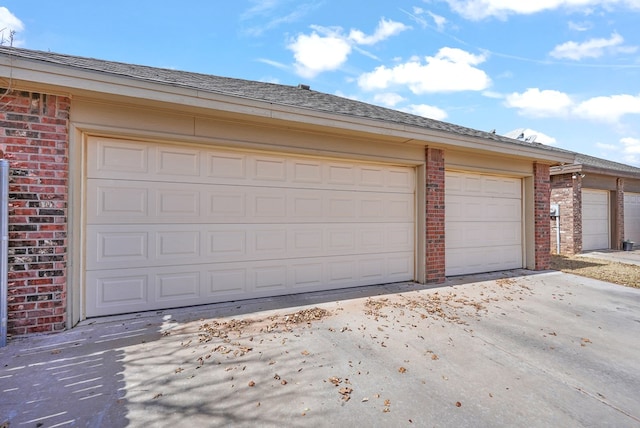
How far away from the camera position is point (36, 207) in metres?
3.21

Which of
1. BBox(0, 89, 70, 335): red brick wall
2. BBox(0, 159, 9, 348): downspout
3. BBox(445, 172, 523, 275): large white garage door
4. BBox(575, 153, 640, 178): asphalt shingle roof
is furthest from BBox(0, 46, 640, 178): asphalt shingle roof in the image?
BBox(575, 153, 640, 178): asphalt shingle roof

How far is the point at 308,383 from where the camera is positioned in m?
2.35

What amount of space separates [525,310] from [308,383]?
147 inches

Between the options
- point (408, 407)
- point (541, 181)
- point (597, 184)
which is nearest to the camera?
point (408, 407)

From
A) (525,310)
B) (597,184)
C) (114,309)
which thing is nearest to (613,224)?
(597,184)

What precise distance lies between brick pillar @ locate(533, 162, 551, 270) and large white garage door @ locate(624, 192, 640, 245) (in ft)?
26.4

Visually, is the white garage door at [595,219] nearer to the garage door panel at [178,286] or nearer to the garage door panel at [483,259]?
the garage door panel at [483,259]

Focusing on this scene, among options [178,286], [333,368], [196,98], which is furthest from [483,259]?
[196,98]

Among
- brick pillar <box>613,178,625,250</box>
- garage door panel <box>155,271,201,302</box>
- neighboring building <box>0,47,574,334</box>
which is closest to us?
neighboring building <box>0,47,574,334</box>

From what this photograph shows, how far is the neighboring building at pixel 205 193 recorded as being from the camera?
3.22 meters

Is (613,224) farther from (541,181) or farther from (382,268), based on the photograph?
(382,268)

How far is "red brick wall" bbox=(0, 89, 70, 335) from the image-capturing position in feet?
10.2

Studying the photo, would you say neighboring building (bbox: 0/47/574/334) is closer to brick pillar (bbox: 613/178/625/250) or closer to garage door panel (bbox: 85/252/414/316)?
garage door panel (bbox: 85/252/414/316)

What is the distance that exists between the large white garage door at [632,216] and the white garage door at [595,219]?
139 cm
